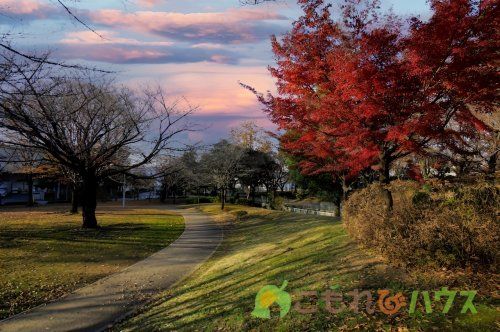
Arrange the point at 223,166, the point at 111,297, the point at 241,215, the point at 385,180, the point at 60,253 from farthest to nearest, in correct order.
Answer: the point at 223,166
the point at 241,215
the point at 60,253
the point at 385,180
the point at 111,297

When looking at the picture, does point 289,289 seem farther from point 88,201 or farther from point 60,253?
point 88,201

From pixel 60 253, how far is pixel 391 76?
13.5 m

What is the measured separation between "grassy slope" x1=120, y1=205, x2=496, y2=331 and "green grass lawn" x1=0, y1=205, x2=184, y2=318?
3334 millimetres

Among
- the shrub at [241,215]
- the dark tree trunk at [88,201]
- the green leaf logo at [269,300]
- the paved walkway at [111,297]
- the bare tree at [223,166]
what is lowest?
the paved walkway at [111,297]

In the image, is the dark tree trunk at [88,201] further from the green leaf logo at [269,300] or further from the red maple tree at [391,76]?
the green leaf logo at [269,300]

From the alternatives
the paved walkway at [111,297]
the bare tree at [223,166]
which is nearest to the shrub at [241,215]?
the bare tree at [223,166]

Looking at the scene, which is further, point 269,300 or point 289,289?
point 289,289

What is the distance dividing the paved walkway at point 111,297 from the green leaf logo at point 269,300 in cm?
330

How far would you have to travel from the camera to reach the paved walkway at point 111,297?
774 cm

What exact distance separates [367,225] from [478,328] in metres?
3.75

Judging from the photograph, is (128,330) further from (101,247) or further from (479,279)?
(101,247)

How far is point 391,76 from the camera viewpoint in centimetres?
833

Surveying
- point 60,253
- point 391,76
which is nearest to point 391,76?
point 391,76

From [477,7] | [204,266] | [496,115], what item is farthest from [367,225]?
[496,115]
